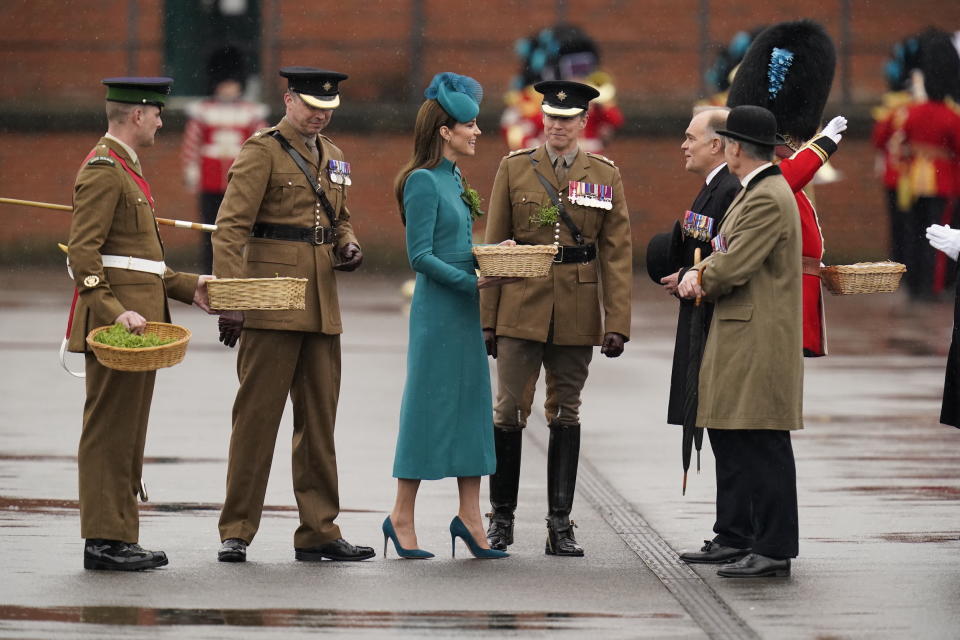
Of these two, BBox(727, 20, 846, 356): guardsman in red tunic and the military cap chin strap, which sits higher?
BBox(727, 20, 846, 356): guardsman in red tunic

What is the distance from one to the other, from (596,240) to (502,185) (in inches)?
17.8

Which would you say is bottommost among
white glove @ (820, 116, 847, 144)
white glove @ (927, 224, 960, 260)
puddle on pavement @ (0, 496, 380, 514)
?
puddle on pavement @ (0, 496, 380, 514)

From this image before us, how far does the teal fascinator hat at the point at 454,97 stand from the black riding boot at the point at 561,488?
1.35 meters

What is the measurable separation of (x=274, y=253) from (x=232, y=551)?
3.77 ft

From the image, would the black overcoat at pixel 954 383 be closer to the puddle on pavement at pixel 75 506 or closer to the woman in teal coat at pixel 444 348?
the woman in teal coat at pixel 444 348

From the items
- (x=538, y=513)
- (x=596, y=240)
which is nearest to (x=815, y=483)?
(x=538, y=513)

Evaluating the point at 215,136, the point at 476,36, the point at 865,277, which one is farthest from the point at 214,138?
the point at 865,277

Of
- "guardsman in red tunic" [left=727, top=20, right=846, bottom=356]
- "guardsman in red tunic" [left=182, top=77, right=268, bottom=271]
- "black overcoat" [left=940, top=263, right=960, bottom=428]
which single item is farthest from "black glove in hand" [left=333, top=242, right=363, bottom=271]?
"guardsman in red tunic" [left=182, top=77, right=268, bottom=271]

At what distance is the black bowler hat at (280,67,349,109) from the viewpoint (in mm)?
7312

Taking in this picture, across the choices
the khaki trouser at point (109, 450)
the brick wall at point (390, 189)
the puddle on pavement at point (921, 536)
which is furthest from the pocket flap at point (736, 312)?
the brick wall at point (390, 189)

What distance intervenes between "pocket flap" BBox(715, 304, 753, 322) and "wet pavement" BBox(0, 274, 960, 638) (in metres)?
0.98

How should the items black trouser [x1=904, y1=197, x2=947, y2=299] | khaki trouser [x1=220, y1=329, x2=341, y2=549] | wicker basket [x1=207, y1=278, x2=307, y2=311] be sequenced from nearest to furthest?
wicker basket [x1=207, y1=278, x2=307, y2=311] → khaki trouser [x1=220, y1=329, x2=341, y2=549] → black trouser [x1=904, y1=197, x2=947, y2=299]

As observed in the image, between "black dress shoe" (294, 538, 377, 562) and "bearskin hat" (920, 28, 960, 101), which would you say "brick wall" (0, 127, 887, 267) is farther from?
"black dress shoe" (294, 538, 377, 562)

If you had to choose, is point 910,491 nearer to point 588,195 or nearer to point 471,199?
point 588,195
